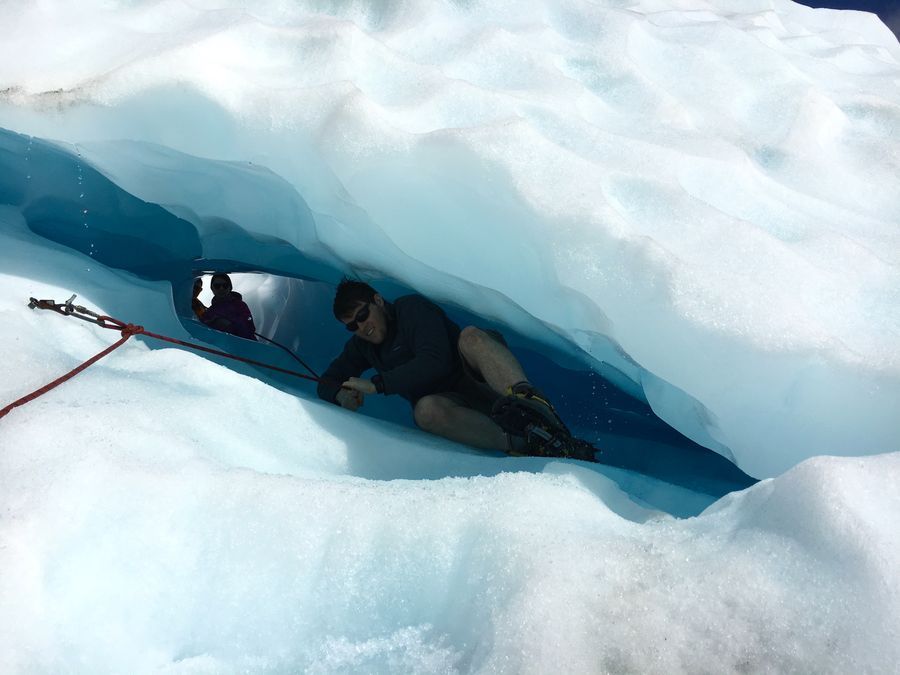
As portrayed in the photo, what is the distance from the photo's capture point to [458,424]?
2.20 metres

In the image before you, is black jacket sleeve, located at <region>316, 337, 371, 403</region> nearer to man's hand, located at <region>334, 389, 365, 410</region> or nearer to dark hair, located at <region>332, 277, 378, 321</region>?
man's hand, located at <region>334, 389, 365, 410</region>

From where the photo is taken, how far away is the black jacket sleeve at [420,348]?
2215 mm

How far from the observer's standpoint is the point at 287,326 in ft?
11.1

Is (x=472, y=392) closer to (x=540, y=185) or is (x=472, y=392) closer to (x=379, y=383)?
(x=379, y=383)

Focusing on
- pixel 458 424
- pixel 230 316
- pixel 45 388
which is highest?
pixel 45 388

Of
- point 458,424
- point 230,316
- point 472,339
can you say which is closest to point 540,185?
point 472,339

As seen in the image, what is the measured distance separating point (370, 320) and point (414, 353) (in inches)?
6.7

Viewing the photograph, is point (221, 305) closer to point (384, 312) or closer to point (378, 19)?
point (384, 312)

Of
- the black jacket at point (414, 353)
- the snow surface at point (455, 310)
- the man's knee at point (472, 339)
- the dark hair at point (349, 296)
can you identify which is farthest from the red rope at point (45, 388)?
the man's knee at point (472, 339)

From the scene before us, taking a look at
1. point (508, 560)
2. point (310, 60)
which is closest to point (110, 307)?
point (310, 60)

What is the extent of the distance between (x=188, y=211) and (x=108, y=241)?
15.5 inches

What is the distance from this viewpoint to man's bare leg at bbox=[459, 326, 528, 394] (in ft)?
6.96

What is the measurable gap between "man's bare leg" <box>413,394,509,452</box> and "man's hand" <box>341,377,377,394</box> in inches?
6.0

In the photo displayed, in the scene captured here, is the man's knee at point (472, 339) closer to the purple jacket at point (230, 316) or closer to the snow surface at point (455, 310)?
the snow surface at point (455, 310)
